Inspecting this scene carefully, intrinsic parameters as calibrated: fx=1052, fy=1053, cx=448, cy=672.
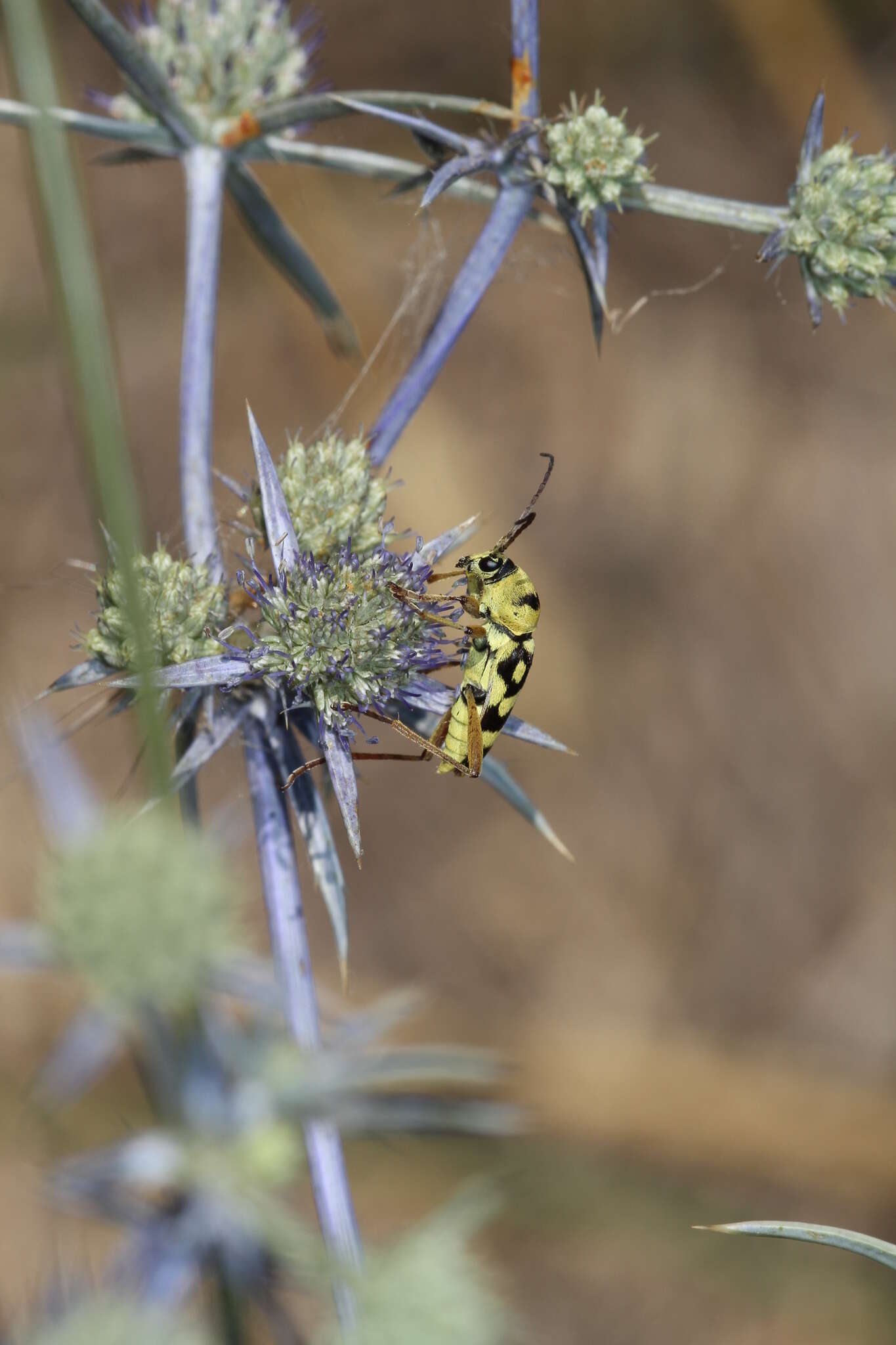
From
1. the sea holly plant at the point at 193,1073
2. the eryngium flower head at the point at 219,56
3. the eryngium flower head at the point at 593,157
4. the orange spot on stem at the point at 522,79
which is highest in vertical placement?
the eryngium flower head at the point at 219,56

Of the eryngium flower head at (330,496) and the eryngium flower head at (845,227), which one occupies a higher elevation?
the eryngium flower head at (845,227)

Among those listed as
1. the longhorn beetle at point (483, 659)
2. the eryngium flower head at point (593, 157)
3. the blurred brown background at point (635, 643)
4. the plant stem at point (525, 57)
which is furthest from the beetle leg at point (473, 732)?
the blurred brown background at point (635, 643)

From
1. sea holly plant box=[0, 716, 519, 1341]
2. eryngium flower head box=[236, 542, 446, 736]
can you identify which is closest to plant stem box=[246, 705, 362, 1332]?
sea holly plant box=[0, 716, 519, 1341]

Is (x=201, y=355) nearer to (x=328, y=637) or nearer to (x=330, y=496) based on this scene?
(x=330, y=496)

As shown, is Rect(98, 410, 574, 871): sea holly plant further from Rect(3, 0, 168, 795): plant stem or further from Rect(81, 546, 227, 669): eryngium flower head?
Rect(3, 0, 168, 795): plant stem

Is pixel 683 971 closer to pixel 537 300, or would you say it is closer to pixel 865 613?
pixel 865 613

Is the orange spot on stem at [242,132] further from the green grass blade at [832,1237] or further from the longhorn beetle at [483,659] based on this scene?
the green grass blade at [832,1237]
